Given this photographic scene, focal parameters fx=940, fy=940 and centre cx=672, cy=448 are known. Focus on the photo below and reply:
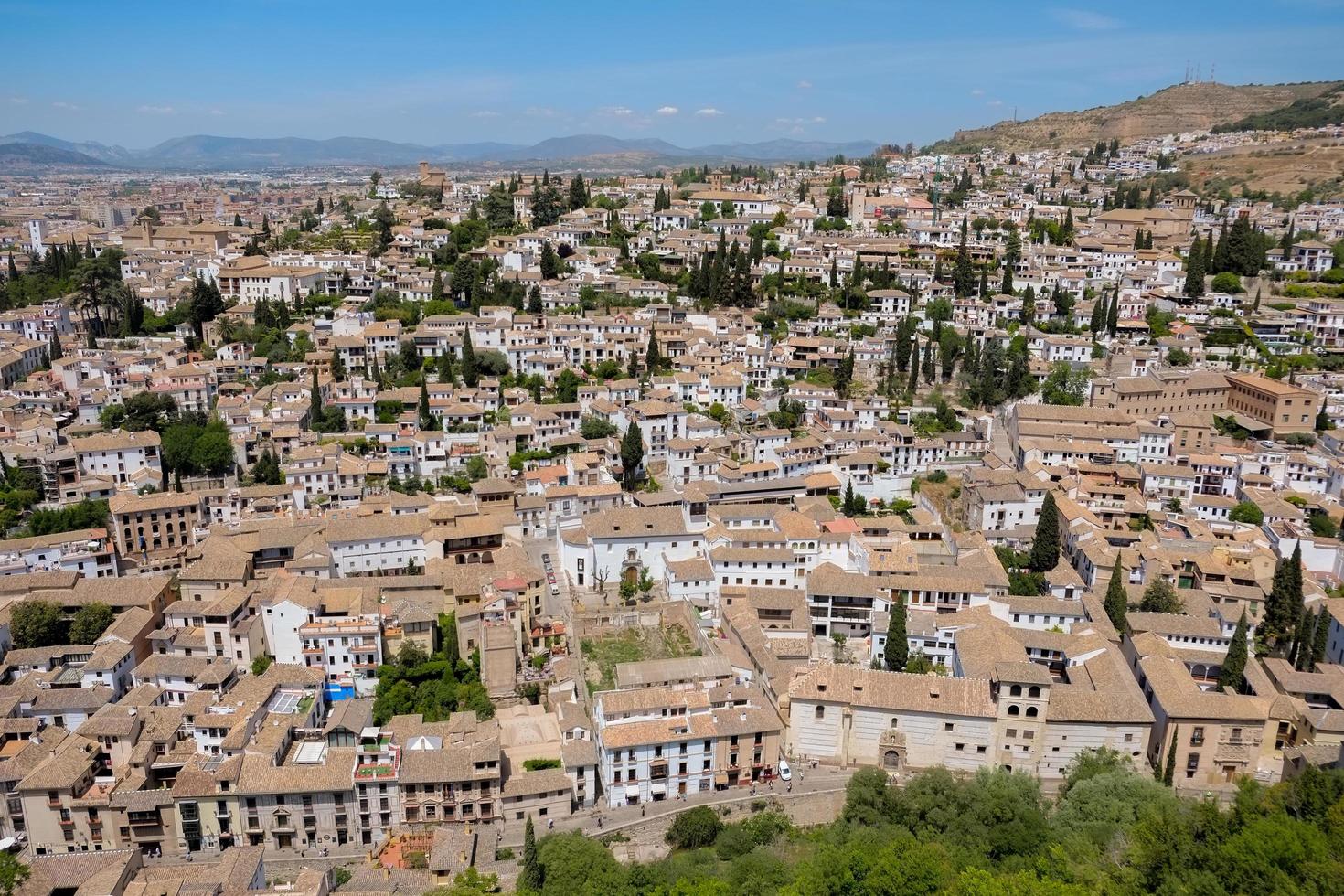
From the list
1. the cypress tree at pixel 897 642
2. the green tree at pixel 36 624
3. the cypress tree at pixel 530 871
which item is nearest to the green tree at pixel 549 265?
the green tree at pixel 36 624

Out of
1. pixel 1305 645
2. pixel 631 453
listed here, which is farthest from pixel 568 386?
pixel 1305 645

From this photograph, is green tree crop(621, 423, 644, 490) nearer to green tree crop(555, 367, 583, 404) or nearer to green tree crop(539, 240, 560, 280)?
green tree crop(555, 367, 583, 404)

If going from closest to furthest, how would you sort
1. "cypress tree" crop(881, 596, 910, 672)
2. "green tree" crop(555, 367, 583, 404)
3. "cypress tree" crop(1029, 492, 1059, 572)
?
"cypress tree" crop(881, 596, 910, 672) → "cypress tree" crop(1029, 492, 1059, 572) → "green tree" crop(555, 367, 583, 404)

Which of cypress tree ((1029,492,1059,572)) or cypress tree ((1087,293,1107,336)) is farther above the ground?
cypress tree ((1087,293,1107,336))

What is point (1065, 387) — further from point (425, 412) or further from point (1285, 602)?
point (425, 412)

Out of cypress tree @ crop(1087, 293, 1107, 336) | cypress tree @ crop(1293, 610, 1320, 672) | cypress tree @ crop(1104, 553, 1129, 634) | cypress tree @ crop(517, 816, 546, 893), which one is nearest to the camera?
cypress tree @ crop(517, 816, 546, 893)

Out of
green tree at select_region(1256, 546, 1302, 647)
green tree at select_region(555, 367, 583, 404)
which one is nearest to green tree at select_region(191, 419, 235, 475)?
green tree at select_region(555, 367, 583, 404)

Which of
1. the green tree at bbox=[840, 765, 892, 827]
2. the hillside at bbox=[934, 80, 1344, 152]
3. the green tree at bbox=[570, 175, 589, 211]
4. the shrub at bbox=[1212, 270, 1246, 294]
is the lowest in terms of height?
the green tree at bbox=[840, 765, 892, 827]
